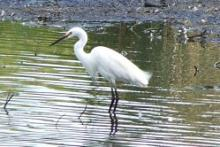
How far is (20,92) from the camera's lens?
14.3 metres

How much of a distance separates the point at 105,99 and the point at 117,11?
641 inches

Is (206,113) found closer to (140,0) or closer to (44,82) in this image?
(44,82)

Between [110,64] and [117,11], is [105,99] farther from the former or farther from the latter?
[117,11]

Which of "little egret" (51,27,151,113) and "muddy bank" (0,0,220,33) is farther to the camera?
"muddy bank" (0,0,220,33)

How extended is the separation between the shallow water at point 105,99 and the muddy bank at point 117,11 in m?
5.89

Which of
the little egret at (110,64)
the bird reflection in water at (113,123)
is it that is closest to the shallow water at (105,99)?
the bird reflection in water at (113,123)

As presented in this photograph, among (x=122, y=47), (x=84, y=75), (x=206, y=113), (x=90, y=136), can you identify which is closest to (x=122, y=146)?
(x=90, y=136)

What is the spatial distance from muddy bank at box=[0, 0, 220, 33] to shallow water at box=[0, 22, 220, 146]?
5885mm

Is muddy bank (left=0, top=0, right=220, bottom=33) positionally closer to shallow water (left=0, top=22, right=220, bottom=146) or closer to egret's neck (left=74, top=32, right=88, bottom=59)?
shallow water (left=0, top=22, right=220, bottom=146)

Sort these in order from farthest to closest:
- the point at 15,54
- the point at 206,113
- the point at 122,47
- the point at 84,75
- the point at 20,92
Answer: the point at 122,47, the point at 15,54, the point at 84,75, the point at 20,92, the point at 206,113

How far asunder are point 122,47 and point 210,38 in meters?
3.60

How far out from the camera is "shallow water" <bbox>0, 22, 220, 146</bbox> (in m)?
11.4

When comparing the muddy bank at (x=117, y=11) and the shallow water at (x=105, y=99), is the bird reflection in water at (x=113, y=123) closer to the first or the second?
the shallow water at (x=105, y=99)

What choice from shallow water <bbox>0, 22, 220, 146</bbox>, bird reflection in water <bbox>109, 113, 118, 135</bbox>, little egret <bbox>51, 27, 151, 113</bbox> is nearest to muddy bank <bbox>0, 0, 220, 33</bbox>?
shallow water <bbox>0, 22, 220, 146</bbox>
